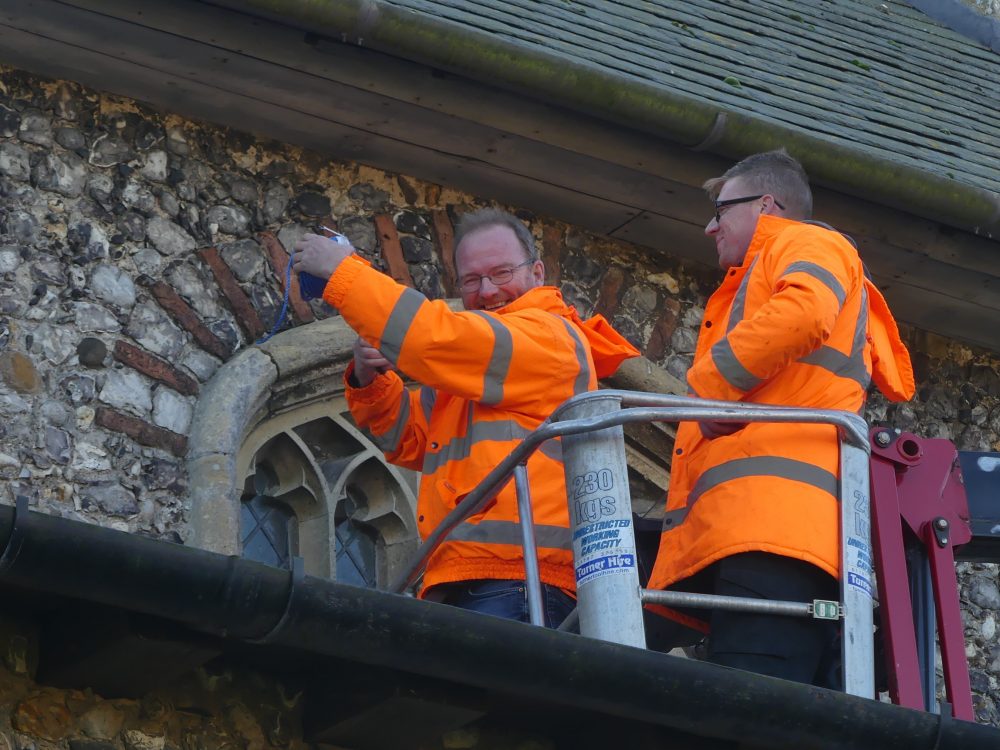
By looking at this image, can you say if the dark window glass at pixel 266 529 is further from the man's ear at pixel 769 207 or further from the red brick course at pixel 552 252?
the man's ear at pixel 769 207

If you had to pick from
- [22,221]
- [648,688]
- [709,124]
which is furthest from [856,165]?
[648,688]

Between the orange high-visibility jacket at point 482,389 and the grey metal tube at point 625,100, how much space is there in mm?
1341

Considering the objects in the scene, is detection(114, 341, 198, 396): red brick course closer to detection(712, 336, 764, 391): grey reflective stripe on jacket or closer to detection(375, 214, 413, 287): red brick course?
detection(375, 214, 413, 287): red brick course

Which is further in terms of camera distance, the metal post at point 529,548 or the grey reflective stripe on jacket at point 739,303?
the grey reflective stripe on jacket at point 739,303

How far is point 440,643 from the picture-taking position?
3.70 m

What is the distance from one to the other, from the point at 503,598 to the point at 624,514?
0.41 meters

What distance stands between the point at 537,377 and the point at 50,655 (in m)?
1.45

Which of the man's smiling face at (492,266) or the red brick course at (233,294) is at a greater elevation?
the red brick course at (233,294)

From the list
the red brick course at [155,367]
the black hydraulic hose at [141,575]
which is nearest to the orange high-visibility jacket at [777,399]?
the black hydraulic hose at [141,575]

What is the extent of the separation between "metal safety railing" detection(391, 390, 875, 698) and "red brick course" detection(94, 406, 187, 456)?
1578 millimetres

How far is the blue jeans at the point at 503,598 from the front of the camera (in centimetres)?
463

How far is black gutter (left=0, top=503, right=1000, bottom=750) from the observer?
11.5ft

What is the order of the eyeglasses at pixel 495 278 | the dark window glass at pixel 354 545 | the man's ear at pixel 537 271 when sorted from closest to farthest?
the eyeglasses at pixel 495 278, the man's ear at pixel 537 271, the dark window glass at pixel 354 545

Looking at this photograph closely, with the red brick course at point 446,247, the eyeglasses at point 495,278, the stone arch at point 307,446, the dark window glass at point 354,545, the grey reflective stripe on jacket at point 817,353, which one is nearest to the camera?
the grey reflective stripe on jacket at point 817,353
